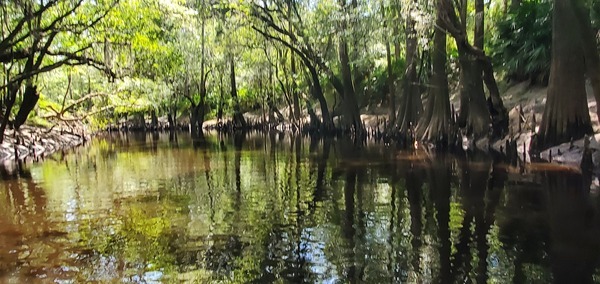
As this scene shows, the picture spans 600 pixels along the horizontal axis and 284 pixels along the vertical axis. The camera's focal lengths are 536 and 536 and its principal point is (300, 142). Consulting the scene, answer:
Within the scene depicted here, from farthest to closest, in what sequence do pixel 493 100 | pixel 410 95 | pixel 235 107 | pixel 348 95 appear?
1. pixel 235 107
2. pixel 348 95
3. pixel 410 95
4. pixel 493 100

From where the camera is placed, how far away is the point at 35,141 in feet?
96.5

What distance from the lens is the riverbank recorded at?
80.1ft

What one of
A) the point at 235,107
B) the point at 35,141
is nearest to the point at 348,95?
the point at 35,141

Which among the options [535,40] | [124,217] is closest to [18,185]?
[124,217]

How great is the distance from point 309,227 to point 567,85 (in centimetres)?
1056

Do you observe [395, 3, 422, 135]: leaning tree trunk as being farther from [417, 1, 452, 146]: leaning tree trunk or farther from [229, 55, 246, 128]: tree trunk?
[229, 55, 246, 128]: tree trunk

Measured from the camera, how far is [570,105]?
615 inches

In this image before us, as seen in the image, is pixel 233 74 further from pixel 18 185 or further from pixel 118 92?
pixel 18 185

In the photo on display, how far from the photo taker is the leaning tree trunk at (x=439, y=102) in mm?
21922

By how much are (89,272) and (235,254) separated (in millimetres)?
1909

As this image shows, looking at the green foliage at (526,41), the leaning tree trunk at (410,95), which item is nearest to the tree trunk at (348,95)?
the leaning tree trunk at (410,95)

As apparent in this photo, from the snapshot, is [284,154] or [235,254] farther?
[284,154]

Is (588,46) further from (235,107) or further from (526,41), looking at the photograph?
(235,107)

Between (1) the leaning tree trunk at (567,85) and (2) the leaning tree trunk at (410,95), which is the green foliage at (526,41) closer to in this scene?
(2) the leaning tree trunk at (410,95)
